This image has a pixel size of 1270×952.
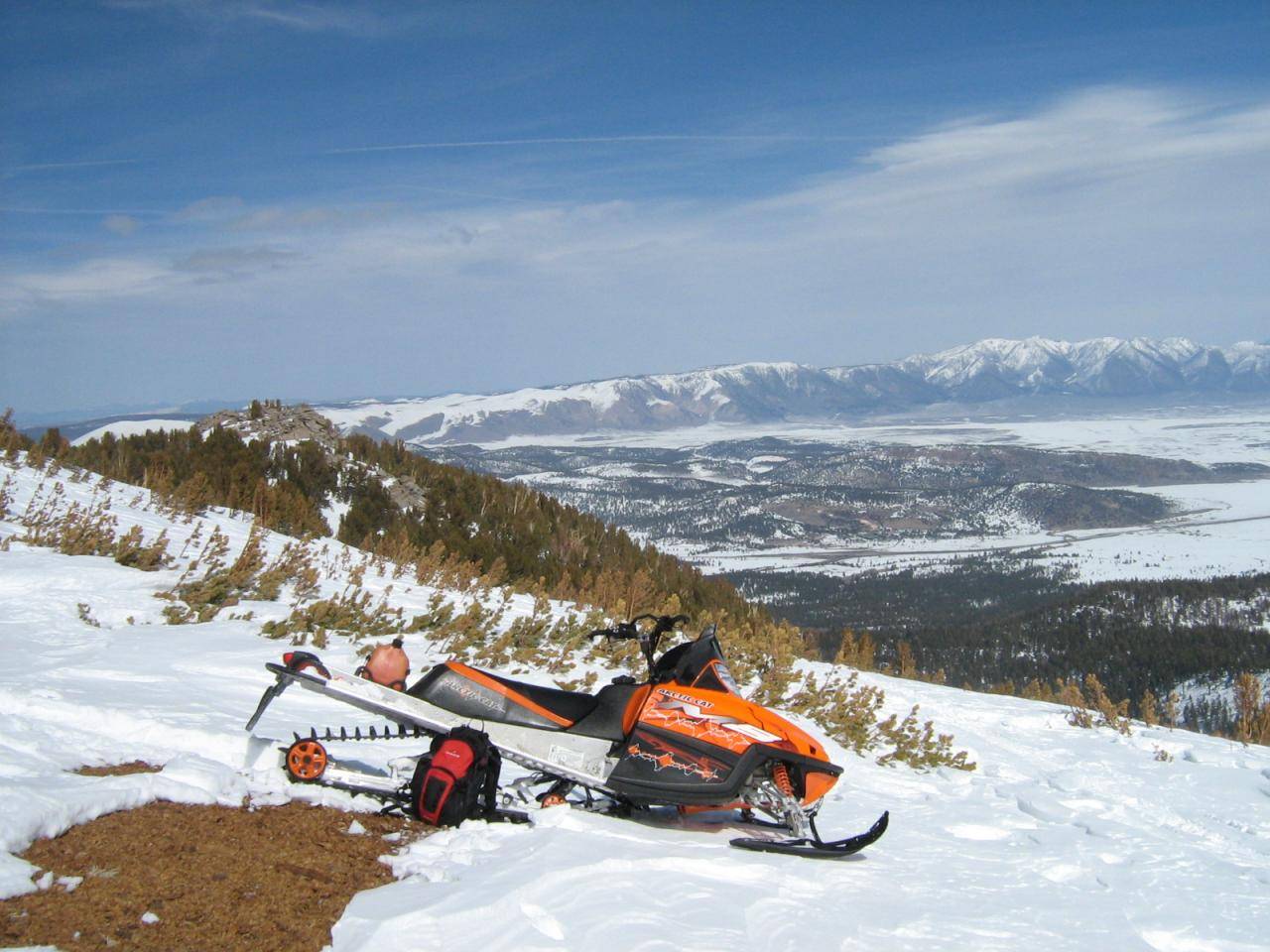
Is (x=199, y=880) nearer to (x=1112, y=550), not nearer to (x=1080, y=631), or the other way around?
(x=1080, y=631)

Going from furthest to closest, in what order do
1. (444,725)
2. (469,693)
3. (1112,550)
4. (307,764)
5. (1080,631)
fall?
(1112,550) < (1080,631) < (469,693) < (444,725) < (307,764)

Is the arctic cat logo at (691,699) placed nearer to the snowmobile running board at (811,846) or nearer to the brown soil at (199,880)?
the snowmobile running board at (811,846)

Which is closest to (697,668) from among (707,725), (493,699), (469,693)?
(707,725)

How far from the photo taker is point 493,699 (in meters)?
4.52

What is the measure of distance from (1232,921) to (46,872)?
5368 mm

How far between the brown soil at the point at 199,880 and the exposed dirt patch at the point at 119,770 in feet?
1.54

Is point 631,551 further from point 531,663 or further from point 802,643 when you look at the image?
point 531,663

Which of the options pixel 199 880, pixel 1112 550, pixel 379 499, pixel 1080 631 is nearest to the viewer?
pixel 199 880

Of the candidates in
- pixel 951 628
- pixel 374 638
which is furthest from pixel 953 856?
pixel 951 628

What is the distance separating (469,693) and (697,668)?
120 centimetres

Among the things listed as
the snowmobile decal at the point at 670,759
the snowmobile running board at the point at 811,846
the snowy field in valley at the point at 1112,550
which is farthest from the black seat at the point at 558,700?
the snowy field in valley at the point at 1112,550

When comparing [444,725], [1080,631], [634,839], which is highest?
[444,725]

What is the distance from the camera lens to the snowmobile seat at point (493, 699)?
4434mm

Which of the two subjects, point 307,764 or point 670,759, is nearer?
point 307,764
